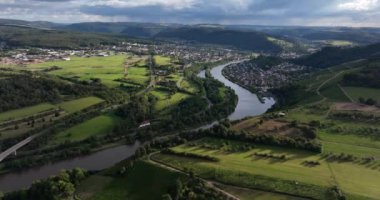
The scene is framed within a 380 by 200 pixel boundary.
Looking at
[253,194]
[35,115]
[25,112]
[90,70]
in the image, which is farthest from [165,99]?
[253,194]

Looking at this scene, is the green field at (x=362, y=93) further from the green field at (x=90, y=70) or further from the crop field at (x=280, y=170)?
the green field at (x=90, y=70)

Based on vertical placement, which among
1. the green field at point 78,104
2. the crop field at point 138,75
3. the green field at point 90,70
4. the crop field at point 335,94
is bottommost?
the green field at point 78,104

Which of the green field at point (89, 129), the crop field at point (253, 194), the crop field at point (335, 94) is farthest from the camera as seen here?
the crop field at point (335, 94)

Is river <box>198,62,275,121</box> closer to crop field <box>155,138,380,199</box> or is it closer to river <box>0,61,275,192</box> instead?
river <box>0,61,275,192</box>

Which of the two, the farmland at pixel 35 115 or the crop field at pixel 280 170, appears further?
the farmland at pixel 35 115

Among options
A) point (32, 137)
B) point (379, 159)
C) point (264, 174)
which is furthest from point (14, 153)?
point (379, 159)

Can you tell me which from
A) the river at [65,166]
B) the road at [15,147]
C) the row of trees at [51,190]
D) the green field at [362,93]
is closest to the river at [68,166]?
the river at [65,166]
